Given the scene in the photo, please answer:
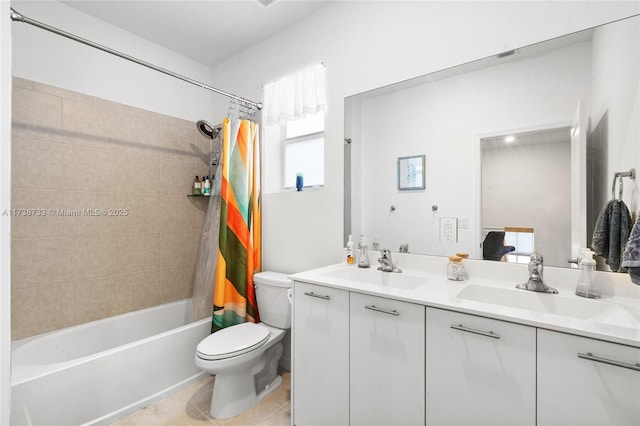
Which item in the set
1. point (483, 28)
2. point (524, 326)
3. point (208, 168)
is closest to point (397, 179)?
point (483, 28)

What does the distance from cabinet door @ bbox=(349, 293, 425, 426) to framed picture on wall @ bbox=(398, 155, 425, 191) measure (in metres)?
0.75

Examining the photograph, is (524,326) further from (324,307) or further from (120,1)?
(120,1)

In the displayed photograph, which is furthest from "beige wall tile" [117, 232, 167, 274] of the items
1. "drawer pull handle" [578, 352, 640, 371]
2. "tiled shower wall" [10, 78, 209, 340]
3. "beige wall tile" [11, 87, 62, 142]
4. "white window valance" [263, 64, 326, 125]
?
"drawer pull handle" [578, 352, 640, 371]

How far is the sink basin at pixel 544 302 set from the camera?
109 centimetres

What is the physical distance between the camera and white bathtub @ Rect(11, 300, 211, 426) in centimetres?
149

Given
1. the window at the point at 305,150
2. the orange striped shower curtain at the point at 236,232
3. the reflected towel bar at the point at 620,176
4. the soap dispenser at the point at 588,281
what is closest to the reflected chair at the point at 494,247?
the soap dispenser at the point at 588,281

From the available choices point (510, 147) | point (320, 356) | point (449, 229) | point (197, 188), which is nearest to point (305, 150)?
point (197, 188)

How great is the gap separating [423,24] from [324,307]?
1.64 meters

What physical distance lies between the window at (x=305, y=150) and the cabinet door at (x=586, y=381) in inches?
65.2

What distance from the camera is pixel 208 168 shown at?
9.57ft

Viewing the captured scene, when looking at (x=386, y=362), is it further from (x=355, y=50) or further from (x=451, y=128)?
(x=355, y=50)

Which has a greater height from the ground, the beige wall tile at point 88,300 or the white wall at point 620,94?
the white wall at point 620,94

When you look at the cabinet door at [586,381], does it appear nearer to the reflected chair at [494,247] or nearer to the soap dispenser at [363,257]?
the reflected chair at [494,247]

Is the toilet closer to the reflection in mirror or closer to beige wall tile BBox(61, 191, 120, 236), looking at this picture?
beige wall tile BBox(61, 191, 120, 236)
